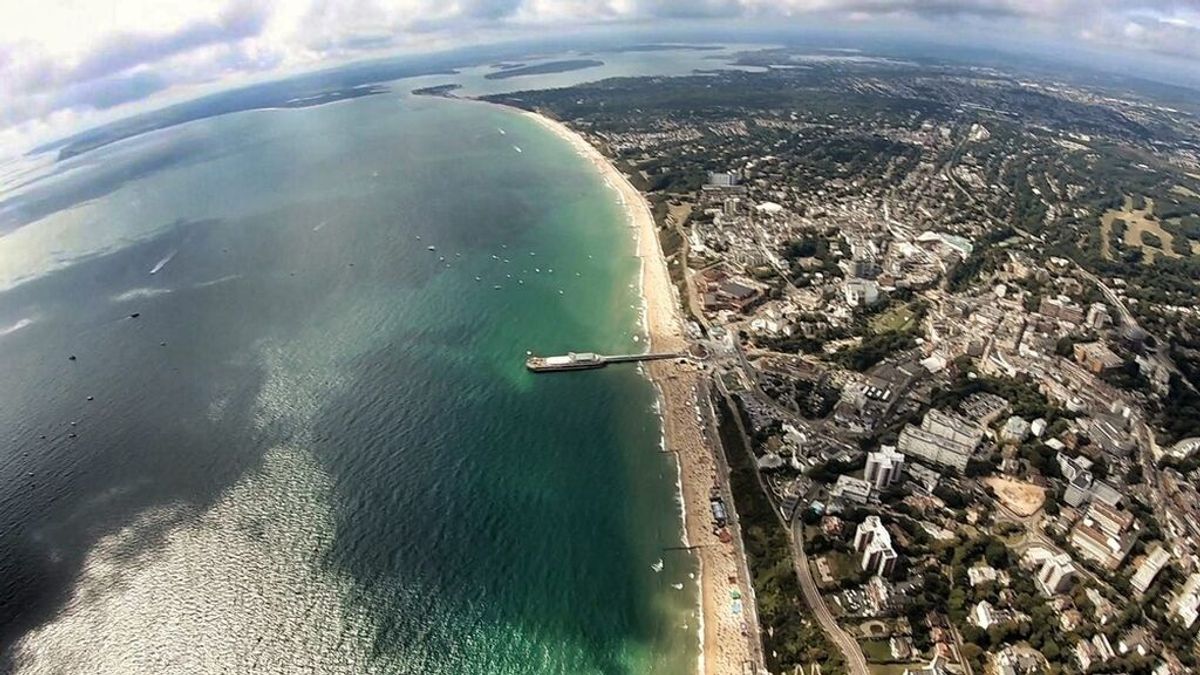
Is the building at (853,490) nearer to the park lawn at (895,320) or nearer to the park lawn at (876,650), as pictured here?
the park lawn at (876,650)

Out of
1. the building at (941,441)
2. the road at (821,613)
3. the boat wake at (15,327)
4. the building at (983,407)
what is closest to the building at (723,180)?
the building at (983,407)

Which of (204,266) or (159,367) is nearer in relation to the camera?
(159,367)

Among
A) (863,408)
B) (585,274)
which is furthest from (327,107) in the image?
(863,408)

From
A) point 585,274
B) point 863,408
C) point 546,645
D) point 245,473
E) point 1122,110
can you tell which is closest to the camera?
point 546,645

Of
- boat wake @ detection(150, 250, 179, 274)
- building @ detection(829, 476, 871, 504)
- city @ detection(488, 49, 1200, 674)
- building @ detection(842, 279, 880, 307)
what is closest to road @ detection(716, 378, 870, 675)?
city @ detection(488, 49, 1200, 674)

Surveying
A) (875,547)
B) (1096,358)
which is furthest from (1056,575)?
(1096,358)

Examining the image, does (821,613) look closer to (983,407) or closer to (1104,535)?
(1104,535)

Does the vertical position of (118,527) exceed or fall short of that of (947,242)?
it falls short

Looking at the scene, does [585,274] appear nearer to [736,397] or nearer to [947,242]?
[736,397]
